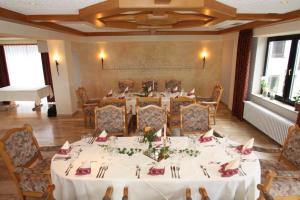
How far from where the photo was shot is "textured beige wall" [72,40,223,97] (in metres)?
7.30

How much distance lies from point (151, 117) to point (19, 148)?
1.97m

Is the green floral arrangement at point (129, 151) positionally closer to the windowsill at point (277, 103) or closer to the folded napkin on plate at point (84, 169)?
the folded napkin on plate at point (84, 169)

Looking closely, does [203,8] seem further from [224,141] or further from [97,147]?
[97,147]

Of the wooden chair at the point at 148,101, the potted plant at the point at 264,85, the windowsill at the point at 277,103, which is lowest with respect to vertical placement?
the windowsill at the point at 277,103

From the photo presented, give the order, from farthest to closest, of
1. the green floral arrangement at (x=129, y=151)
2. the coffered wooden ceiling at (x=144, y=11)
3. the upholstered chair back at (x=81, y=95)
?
the upholstered chair back at (x=81, y=95), the green floral arrangement at (x=129, y=151), the coffered wooden ceiling at (x=144, y=11)

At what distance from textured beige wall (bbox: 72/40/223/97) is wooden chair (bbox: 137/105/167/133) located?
4.02 m

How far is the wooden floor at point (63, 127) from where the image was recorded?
4.68 m

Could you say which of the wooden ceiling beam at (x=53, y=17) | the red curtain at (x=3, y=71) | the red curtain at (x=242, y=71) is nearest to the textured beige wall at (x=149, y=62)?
the red curtain at (x=242, y=71)

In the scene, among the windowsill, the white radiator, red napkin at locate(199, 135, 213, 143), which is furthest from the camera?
the windowsill

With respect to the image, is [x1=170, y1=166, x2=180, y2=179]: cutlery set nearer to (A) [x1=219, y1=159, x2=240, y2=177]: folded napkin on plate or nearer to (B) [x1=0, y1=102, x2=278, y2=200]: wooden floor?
(A) [x1=219, y1=159, x2=240, y2=177]: folded napkin on plate

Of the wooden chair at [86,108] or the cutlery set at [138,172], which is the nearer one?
the cutlery set at [138,172]

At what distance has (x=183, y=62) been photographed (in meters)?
7.41

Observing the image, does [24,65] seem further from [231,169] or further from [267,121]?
[231,169]

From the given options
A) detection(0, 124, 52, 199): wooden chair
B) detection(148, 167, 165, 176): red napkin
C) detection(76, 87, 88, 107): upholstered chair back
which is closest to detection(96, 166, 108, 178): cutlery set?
detection(148, 167, 165, 176): red napkin
